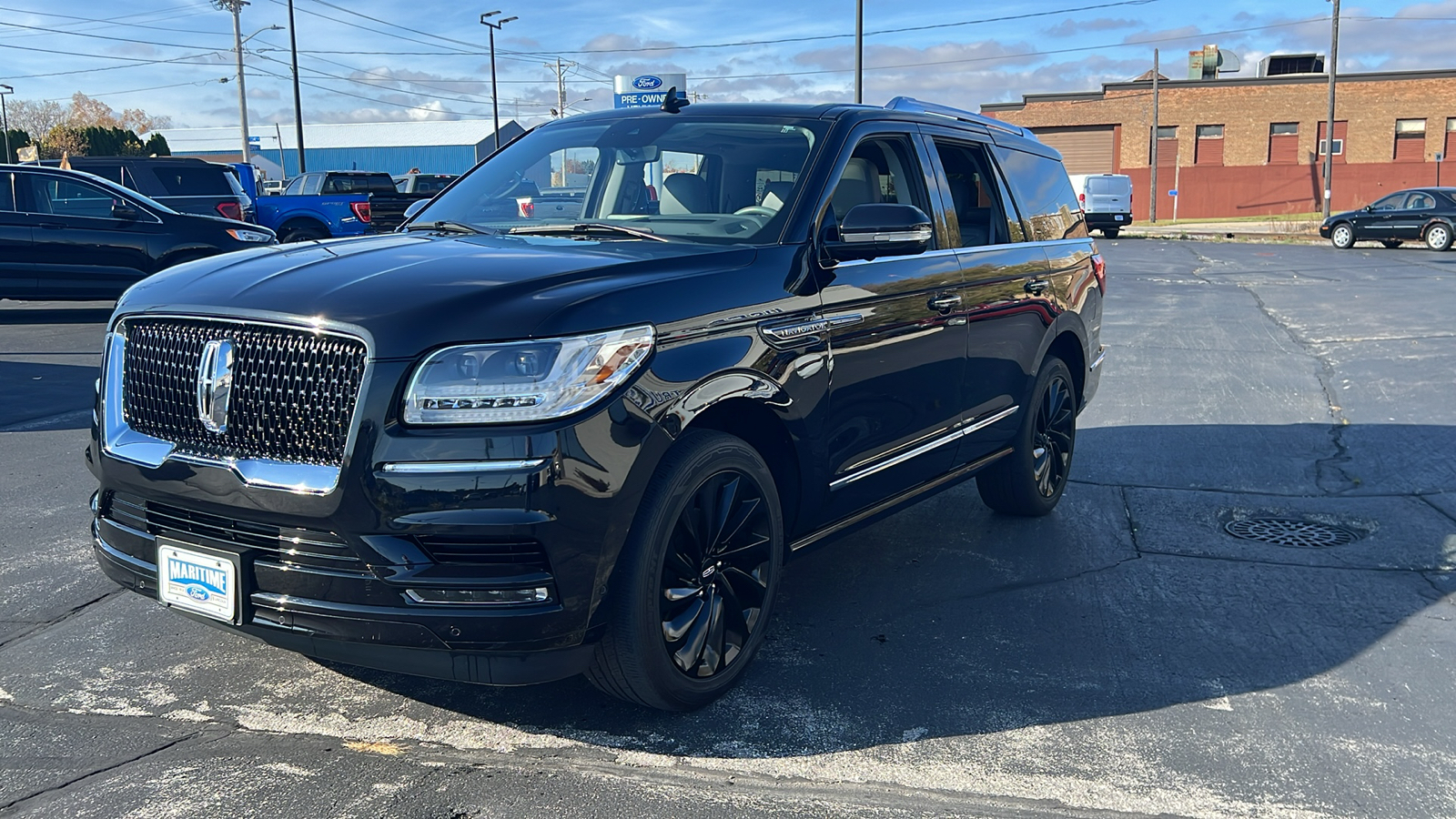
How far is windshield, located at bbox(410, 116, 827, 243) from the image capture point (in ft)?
13.7

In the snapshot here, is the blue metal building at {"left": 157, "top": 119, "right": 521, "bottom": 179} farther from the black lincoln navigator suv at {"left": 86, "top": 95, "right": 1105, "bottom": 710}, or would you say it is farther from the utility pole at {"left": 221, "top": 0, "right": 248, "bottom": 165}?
the black lincoln navigator suv at {"left": 86, "top": 95, "right": 1105, "bottom": 710}

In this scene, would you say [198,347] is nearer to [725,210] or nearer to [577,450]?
[577,450]

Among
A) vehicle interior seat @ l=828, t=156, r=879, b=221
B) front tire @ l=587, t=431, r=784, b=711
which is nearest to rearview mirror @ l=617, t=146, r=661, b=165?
vehicle interior seat @ l=828, t=156, r=879, b=221

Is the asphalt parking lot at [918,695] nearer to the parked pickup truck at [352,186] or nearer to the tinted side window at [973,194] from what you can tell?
the tinted side window at [973,194]

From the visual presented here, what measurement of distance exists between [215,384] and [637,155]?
1996mm

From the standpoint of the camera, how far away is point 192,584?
3184 mm

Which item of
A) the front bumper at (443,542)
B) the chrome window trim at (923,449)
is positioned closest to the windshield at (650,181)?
the chrome window trim at (923,449)

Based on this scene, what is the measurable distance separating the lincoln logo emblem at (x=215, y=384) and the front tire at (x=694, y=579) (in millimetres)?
1136

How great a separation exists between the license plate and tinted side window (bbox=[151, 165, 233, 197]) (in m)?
17.8

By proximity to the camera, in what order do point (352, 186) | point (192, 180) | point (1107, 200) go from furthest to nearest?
point (1107, 200), point (352, 186), point (192, 180)

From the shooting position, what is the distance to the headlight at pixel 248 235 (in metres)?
14.5

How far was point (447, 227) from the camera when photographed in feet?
14.6

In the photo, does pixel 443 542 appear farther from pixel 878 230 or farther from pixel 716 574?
pixel 878 230

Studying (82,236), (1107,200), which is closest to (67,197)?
(82,236)
